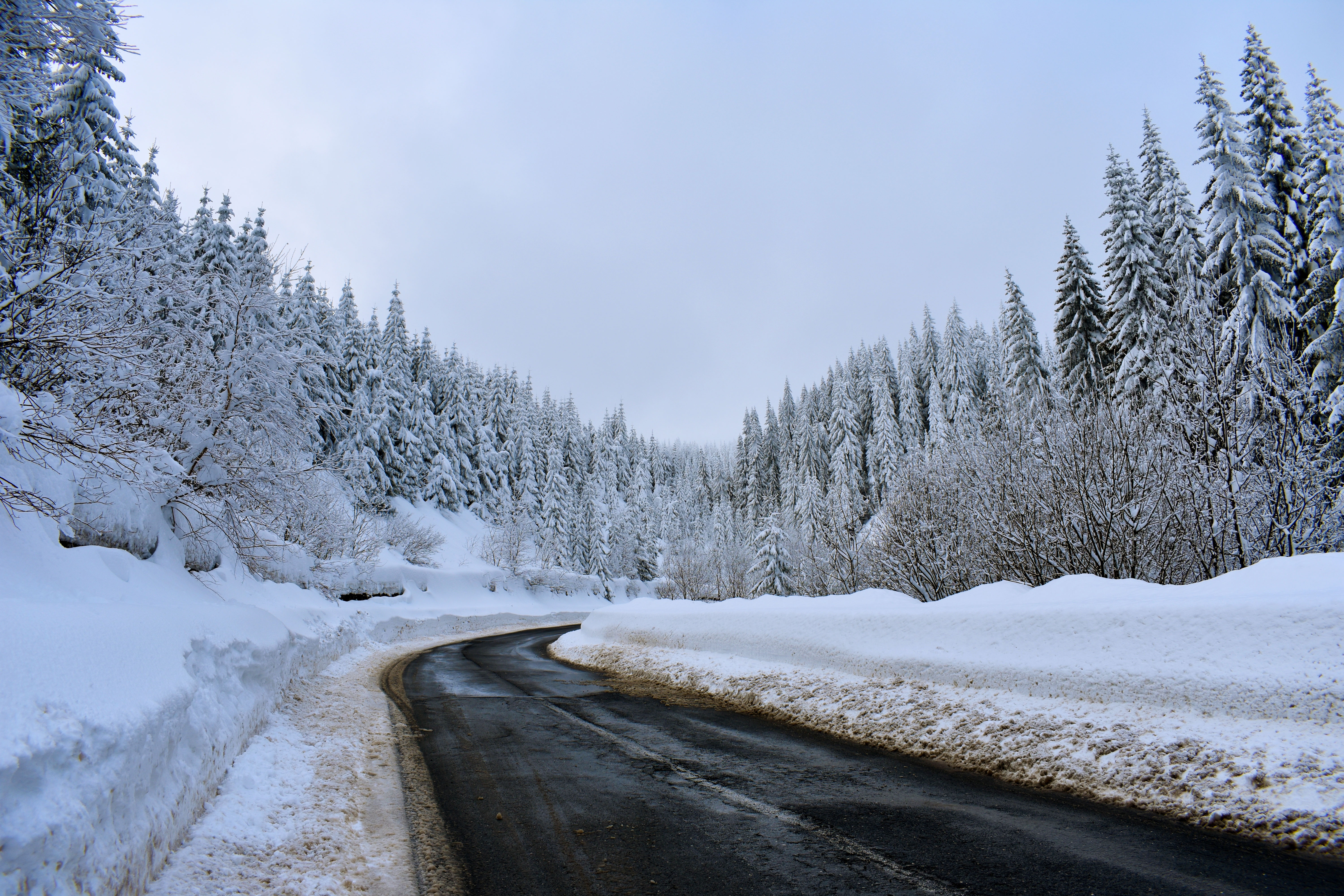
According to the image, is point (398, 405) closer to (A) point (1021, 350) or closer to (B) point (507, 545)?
(B) point (507, 545)

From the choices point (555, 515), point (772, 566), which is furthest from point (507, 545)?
point (772, 566)

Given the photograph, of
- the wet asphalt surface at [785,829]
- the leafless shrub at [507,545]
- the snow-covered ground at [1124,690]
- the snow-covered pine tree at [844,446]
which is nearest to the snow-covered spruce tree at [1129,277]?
the snow-covered ground at [1124,690]

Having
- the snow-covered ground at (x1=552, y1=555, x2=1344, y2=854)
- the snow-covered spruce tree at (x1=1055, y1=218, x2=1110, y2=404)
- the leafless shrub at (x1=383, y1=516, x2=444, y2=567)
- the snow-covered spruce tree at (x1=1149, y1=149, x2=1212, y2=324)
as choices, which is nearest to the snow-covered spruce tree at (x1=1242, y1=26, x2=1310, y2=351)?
the snow-covered spruce tree at (x1=1149, y1=149, x2=1212, y2=324)

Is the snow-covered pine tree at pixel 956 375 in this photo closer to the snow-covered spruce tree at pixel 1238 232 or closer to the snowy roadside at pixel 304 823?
the snow-covered spruce tree at pixel 1238 232

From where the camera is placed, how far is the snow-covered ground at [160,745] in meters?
2.77

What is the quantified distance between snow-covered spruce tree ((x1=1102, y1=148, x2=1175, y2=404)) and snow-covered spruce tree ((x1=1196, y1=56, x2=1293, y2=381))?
3905mm

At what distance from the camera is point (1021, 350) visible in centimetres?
3597

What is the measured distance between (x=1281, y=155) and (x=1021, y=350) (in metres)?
15.7

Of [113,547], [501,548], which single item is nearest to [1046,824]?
[113,547]

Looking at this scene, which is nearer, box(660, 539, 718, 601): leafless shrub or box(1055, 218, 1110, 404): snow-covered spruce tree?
box(1055, 218, 1110, 404): snow-covered spruce tree

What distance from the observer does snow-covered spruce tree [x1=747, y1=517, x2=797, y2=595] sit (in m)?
42.5

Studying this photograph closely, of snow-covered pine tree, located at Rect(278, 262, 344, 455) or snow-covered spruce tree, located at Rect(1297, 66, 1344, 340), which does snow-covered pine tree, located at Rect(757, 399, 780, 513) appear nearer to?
snow-covered pine tree, located at Rect(278, 262, 344, 455)

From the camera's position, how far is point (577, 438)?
99.2 meters

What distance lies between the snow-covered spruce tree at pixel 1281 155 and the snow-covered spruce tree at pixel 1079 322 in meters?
10.2
